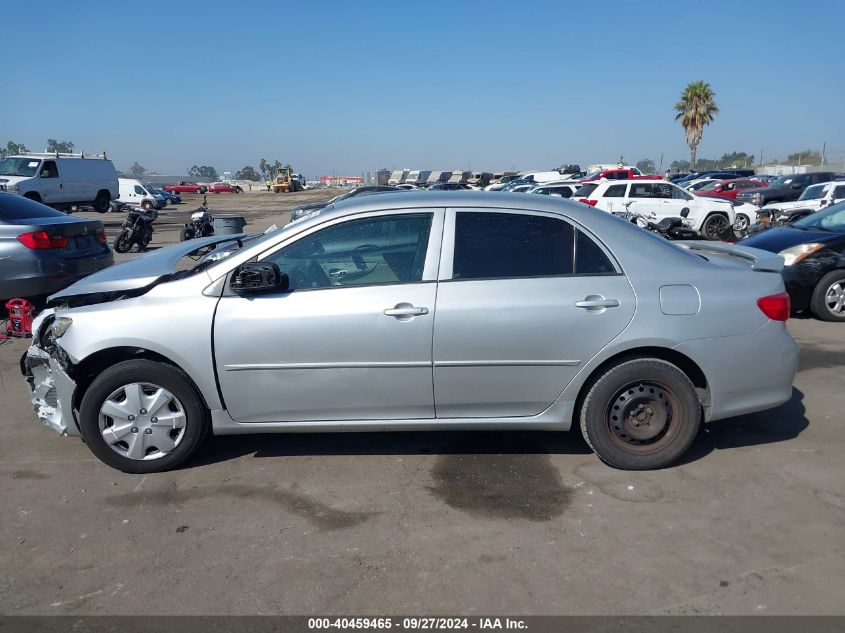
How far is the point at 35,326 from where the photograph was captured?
4.31 m

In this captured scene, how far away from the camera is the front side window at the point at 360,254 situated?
3.96 meters

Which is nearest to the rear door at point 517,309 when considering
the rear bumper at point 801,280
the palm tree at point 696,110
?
the rear bumper at point 801,280

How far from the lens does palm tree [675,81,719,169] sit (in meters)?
51.9

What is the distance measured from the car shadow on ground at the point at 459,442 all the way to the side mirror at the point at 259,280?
1.20 m

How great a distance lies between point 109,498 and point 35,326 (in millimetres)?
1298

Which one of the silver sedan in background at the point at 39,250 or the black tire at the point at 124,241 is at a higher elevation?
the silver sedan in background at the point at 39,250

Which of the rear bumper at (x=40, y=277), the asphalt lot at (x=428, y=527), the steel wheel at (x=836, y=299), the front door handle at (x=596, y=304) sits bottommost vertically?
the asphalt lot at (x=428, y=527)

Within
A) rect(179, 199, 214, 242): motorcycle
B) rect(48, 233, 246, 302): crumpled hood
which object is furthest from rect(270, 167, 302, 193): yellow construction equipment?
rect(48, 233, 246, 302): crumpled hood

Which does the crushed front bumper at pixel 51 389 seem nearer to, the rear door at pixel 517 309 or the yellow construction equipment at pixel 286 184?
the rear door at pixel 517 309

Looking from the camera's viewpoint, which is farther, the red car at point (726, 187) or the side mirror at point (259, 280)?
the red car at point (726, 187)

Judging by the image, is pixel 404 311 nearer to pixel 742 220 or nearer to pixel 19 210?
pixel 19 210

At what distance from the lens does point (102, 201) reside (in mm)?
30312

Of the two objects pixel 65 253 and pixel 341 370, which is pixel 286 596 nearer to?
pixel 341 370

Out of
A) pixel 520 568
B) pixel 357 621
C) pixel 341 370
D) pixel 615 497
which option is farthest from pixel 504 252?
pixel 357 621
